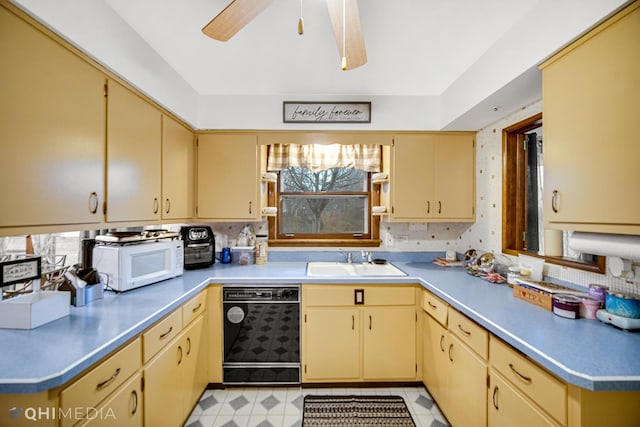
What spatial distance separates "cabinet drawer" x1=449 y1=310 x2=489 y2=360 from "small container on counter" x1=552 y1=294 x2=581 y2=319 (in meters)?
0.36

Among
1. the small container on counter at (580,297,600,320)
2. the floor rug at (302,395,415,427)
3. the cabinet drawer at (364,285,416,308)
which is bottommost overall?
the floor rug at (302,395,415,427)

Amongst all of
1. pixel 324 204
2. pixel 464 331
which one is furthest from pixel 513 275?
pixel 324 204

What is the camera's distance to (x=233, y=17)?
117 centimetres

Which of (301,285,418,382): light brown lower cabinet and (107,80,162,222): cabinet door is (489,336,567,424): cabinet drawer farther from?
(107,80,162,222): cabinet door

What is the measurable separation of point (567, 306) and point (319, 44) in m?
1.97

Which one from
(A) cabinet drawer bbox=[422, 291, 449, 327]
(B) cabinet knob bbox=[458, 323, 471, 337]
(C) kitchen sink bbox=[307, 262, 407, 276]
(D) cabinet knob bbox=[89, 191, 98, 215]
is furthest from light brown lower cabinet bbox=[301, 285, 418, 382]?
(D) cabinet knob bbox=[89, 191, 98, 215]

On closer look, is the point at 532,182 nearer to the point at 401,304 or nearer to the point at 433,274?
the point at 433,274

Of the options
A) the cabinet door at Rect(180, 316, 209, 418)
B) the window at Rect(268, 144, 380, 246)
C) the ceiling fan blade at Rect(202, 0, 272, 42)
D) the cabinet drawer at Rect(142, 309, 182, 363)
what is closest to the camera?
the ceiling fan blade at Rect(202, 0, 272, 42)

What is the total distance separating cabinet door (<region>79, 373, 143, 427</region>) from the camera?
1.04 meters

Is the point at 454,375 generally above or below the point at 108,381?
below

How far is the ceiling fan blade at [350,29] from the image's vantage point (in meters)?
1.12

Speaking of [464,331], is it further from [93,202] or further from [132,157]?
[132,157]

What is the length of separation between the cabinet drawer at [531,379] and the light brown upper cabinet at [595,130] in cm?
63

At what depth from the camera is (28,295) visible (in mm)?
1268
